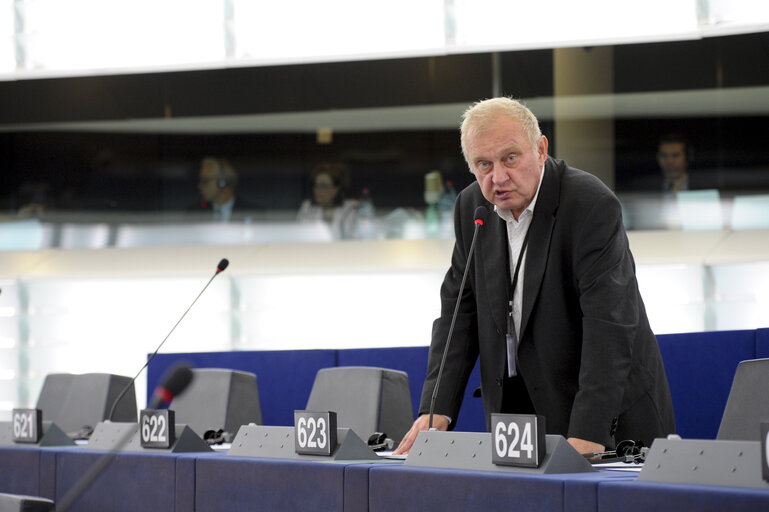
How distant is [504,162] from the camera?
202 centimetres

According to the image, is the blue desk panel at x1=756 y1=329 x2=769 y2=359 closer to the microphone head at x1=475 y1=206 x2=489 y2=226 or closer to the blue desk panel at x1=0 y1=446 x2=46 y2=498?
the microphone head at x1=475 y1=206 x2=489 y2=226

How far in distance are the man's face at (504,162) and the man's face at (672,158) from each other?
15.6ft

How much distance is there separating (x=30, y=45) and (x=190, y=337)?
1959mm

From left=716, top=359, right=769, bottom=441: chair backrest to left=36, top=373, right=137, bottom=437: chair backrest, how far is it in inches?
90.8

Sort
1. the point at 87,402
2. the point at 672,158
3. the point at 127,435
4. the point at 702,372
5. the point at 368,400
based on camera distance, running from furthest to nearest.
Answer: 1. the point at 672,158
2. the point at 87,402
3. the point at 702,372
4. the point at 368,400
5. the point at 127,435

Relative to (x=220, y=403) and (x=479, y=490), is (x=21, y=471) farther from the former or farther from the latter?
(x=479, y=490)

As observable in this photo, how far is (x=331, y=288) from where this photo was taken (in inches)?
259

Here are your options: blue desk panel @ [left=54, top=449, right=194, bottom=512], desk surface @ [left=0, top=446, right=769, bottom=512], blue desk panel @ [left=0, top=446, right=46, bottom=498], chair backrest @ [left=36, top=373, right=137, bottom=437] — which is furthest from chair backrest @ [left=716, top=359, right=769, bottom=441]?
chair backrest @ [left=36, top=373, right=137, bottom=437]

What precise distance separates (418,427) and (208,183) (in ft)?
18.3

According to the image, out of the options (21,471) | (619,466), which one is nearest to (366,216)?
(21,471)

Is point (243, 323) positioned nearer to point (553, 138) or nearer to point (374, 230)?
point (374, 230)

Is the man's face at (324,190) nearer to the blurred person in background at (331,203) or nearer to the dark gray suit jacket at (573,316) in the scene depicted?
the blurred person in background at (331,203)

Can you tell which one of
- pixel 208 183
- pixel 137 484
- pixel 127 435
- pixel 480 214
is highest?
pixel 208 183

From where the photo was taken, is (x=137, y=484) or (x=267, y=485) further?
(x=137, y=484)
